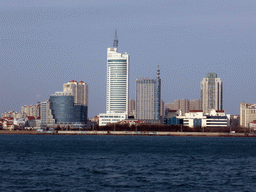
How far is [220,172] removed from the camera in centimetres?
4678

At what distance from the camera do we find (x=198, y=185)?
1508 inches

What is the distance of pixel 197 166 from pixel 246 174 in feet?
25.3

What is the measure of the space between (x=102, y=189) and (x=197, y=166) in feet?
62.1

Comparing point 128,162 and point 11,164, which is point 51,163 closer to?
point 11,164

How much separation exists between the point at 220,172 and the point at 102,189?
15.4 m

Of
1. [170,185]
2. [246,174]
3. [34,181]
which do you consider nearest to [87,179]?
[34,181]

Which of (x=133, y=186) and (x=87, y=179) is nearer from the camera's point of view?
→ (x=133, y=186)

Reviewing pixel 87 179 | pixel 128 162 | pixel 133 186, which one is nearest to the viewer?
pixel 133 186

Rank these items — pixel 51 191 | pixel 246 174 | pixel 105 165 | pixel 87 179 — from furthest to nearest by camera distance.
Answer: pixel 105 165 → pixel 246 174 → pixel 87 179 → pixel 51 191

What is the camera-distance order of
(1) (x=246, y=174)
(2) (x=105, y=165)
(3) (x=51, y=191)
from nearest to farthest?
(3) (x=51, y=191)
(1) (x=246, y=174)
(2) (x=105, y=165)

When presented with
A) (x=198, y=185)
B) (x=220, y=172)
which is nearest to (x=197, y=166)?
(x=220, y=172)

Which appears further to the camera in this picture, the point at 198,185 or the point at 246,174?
the point at 246,174

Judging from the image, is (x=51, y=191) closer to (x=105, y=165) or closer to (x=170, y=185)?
(x=170, y=185)

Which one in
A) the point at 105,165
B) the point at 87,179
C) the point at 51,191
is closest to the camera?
the point at 51,191
